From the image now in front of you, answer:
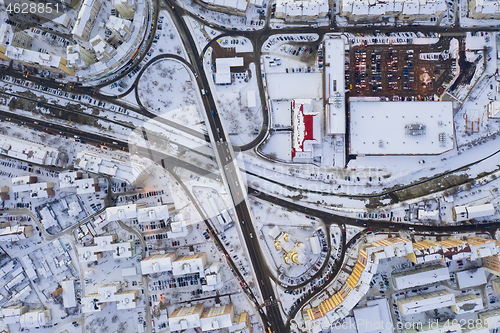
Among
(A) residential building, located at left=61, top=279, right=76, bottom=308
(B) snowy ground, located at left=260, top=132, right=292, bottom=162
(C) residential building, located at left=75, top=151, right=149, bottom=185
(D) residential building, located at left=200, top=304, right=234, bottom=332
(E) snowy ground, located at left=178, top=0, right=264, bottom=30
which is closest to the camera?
(D) residential building, located at left=200, top=304, right=234, bottom=332

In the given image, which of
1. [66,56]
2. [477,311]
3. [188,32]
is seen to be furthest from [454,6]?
[66,56]

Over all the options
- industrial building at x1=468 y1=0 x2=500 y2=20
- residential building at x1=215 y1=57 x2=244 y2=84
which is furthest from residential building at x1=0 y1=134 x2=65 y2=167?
industrial building at x1=468 y1=0 x2=500 y2=20

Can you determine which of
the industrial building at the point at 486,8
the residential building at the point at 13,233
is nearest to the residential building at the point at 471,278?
the industrial building at the point at 486,8

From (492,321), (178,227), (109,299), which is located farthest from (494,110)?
(109,299)

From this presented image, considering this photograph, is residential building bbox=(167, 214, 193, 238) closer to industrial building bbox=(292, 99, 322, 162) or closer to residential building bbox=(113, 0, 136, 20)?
industrial building bbox=(292, 99, 322, 162)

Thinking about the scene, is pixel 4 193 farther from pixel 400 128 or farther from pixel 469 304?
pixel 469 304

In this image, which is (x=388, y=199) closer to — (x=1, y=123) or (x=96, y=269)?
(x=96, y=269)
